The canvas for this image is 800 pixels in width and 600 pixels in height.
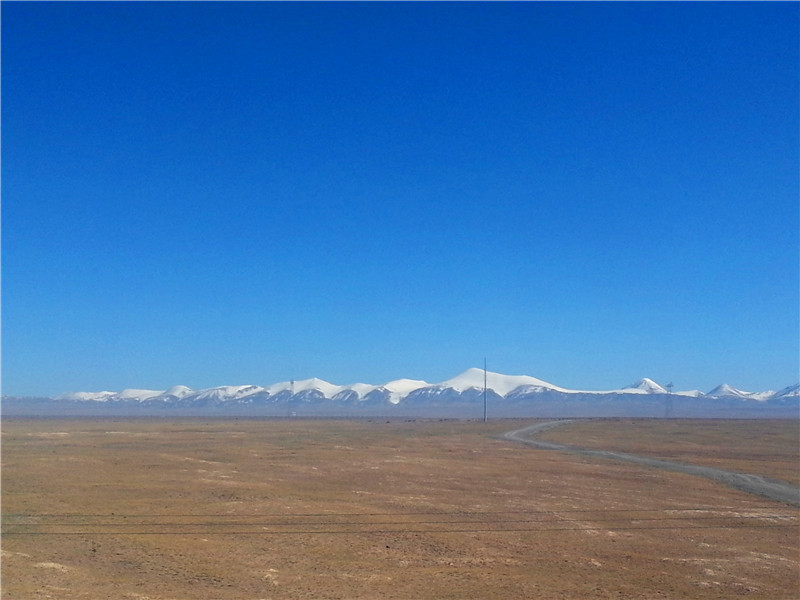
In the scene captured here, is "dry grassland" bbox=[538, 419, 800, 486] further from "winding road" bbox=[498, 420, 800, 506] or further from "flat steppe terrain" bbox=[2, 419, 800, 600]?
"flat steppe terrain" bbox=[2, 419, 800, 600]

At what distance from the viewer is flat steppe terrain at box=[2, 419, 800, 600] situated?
→ 75.6ft

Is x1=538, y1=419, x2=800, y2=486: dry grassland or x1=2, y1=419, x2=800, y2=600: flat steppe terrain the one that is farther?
x1=538, y1=419, x2=800, y2=486: dry grassland

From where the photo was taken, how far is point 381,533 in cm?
3048

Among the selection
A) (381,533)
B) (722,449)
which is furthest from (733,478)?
(381,533)

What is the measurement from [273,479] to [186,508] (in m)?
12.8

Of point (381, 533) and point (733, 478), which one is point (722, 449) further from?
point (381, 533)

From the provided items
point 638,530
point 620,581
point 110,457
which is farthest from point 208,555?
point 110,457

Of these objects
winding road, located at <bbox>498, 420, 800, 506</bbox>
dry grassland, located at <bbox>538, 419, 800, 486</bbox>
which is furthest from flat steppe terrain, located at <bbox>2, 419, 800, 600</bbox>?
dry grassland, located at <bbox>538, 419, 800, 486</bbox>

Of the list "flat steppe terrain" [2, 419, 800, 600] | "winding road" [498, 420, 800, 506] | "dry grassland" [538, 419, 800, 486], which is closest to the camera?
"flat steppe terrain" [2, 419, 800, 600]

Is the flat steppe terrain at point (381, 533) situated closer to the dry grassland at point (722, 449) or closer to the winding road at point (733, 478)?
the winding road at point (733, 478)

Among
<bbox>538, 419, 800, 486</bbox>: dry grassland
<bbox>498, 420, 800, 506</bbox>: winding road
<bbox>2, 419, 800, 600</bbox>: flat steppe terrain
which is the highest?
<bbox>2, 419, 800, 600</bbox>: flat steppe terrain

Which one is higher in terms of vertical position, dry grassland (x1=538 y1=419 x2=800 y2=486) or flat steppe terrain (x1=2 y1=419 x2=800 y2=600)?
flat steppe terrain (x1=2 y1=419 x2=800 y2=600)

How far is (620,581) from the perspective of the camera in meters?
24.2

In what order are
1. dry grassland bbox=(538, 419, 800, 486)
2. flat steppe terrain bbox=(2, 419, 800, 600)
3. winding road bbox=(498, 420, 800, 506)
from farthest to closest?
1. dry grassland bbox=(538, 419, 800, 486)
2. winding road bbox=(498, 420, 800, 506)
3. flat steppe terrain bbox=(2, 419, 800, 600)
